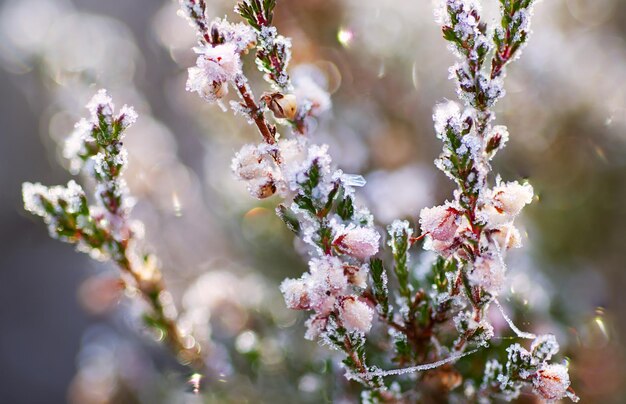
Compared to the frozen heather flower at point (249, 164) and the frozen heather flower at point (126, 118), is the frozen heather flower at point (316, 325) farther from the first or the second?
the frozen heather flower at point (126, 118)

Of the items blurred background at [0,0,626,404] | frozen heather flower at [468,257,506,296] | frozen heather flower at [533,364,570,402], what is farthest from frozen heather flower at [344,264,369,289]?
blurred background at [0,0,626,404]

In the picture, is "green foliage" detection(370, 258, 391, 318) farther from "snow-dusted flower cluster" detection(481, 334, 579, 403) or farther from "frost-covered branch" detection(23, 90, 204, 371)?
"frost-covered branch" detection(23, 90, 204, 371)

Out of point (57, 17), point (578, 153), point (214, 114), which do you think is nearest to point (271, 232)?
point (214, 114)

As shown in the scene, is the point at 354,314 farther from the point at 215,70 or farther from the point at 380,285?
the point at 215,70

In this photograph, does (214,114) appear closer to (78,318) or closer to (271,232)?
(271,232)

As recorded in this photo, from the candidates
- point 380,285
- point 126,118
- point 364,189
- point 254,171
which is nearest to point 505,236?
point 380,285

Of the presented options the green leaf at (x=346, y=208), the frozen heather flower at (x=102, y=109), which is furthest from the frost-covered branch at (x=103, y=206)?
the green leaf at (x=346, y=208)
